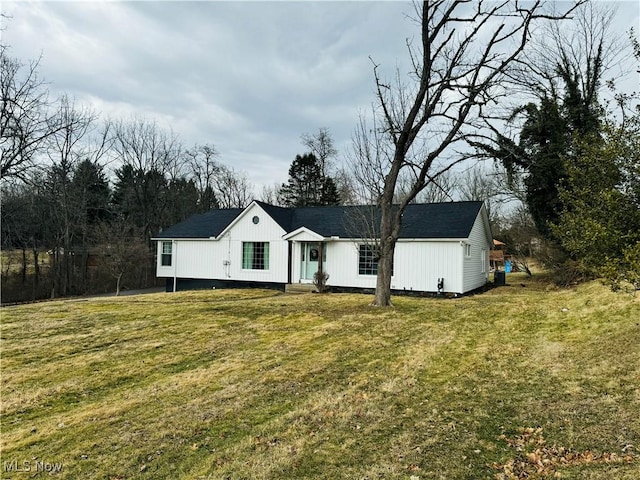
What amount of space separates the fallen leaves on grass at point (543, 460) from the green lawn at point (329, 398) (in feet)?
0.05

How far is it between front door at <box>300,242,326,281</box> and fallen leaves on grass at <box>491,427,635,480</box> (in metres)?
15.4

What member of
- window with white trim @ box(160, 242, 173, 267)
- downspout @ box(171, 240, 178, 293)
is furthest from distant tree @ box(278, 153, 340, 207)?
downspout @ box(171, 240, 178, 293)

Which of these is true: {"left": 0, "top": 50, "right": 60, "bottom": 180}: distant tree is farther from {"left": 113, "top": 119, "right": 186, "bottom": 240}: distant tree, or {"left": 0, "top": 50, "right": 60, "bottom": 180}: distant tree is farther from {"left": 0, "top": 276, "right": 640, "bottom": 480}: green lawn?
{"left": 113, "top": 119, "right": 186, "bottom": 240}: distant tree

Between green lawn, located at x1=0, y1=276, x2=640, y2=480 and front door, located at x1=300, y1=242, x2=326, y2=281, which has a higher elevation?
front door, located at x1=300, y1=242, x2=326, y2=281

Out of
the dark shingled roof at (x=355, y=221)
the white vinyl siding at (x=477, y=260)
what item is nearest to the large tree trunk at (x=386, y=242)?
the dark shingled roof at (x=355, y=221)

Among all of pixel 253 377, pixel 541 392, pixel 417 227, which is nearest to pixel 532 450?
pixel 541 392

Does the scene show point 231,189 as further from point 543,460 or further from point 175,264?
point 543,460

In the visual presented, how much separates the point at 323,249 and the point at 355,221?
219 cm

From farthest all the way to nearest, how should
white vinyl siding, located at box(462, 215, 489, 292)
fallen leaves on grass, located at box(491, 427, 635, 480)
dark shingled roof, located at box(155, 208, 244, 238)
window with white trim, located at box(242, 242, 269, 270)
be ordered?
dark shingled roof, located at box(155, 208, 244, 238)
window with white trim, located at box(242, 242, 269, 270)
white vinyl siding, located at box(462, 215, 489, 292)
fallen leaves on grass, located at box(491, 427, 635, 480)

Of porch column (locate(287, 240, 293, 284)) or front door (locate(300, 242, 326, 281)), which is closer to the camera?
front door (locate(300, 242, 326, 281))

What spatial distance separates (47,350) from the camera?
25.1 feet

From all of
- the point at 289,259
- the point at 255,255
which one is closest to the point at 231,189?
the point at 255,255

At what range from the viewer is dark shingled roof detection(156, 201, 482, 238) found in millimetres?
16500

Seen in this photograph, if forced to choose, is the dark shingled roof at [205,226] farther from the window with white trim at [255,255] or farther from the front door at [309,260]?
the front door at [309,260]
